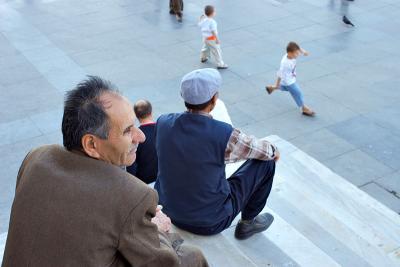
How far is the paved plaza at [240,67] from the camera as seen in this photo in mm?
6879

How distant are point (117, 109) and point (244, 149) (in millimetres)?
1380

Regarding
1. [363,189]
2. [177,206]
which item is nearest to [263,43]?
[363,189]

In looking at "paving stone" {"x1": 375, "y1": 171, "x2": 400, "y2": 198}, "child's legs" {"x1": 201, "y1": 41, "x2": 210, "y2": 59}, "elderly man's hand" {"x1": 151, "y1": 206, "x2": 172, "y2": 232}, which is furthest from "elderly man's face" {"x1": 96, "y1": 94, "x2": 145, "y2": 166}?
"child's legs" {"x1": 201, "y1": 41, "x2": 210, "y2": 59}

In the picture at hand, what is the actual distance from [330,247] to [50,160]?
9.55ft

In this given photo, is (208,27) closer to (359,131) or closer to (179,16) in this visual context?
(179,16)

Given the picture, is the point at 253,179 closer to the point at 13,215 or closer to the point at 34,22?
the point at 13,215

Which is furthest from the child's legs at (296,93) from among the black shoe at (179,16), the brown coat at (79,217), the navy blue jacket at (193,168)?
the brown coat at (79,217)

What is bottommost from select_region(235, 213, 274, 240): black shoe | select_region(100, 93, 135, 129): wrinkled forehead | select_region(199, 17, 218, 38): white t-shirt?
select_region(199, 17, 218, 38): white t-shirt

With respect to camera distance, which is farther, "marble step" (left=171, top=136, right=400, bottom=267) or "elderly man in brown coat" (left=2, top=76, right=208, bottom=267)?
"marble step" (left=171, top=136, right=400, bottom=267)

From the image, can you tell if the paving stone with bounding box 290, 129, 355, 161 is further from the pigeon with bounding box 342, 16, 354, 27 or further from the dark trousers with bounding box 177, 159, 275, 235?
the pigeon with bounding box 342, 16, 354, 27

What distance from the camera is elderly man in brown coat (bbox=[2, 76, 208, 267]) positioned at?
1.91 meters

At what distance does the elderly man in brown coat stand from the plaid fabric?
1.21 metres

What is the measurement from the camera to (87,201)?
6.28 ft

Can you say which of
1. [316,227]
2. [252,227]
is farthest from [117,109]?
[316,227]
